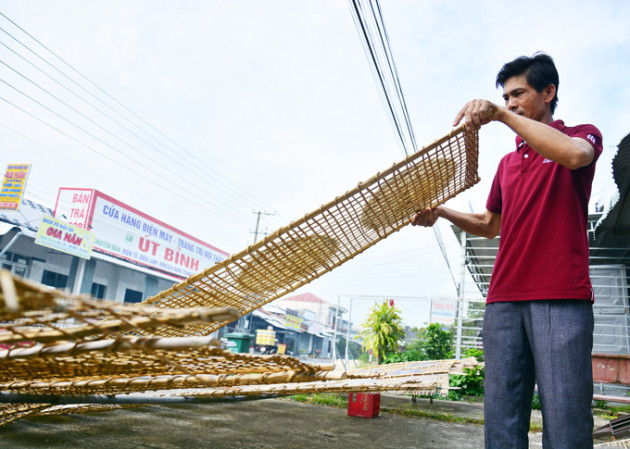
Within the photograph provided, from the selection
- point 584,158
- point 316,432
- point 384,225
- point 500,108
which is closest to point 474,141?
point 384,225

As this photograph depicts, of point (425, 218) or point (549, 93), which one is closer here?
point (549, 93)

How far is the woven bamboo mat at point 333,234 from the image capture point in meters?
1.58

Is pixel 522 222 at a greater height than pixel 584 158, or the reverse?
pixel 584 158

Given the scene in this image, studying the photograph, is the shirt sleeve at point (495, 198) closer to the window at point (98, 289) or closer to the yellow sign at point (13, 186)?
the yellow sign at point (13, 186)

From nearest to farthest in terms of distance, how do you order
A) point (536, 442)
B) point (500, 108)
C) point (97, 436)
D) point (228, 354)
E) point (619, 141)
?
point (228, 354) → point (500, 108) → point (97, 436) → point (536, 442) → point (619, 141)

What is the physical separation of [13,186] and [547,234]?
1398cm

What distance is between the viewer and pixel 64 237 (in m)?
A: 12.1

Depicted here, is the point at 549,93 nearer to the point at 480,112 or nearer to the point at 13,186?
the point at 480,112

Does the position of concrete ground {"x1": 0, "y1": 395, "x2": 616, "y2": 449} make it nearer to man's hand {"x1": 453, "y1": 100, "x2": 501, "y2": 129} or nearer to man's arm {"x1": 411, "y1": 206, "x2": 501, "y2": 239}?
man's arm {"x1": 411, "y1": 206, "x2": 501, "y2": 239}

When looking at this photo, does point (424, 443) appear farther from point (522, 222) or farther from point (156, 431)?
point (522, 222)

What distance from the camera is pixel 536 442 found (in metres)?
2.40

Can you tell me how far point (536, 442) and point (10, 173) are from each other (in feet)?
46.6

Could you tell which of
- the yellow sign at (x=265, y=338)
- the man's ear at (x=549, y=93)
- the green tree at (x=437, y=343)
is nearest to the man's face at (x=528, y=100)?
the man's ear at (x=549, y=93)

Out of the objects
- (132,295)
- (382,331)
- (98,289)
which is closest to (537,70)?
(382,331)
